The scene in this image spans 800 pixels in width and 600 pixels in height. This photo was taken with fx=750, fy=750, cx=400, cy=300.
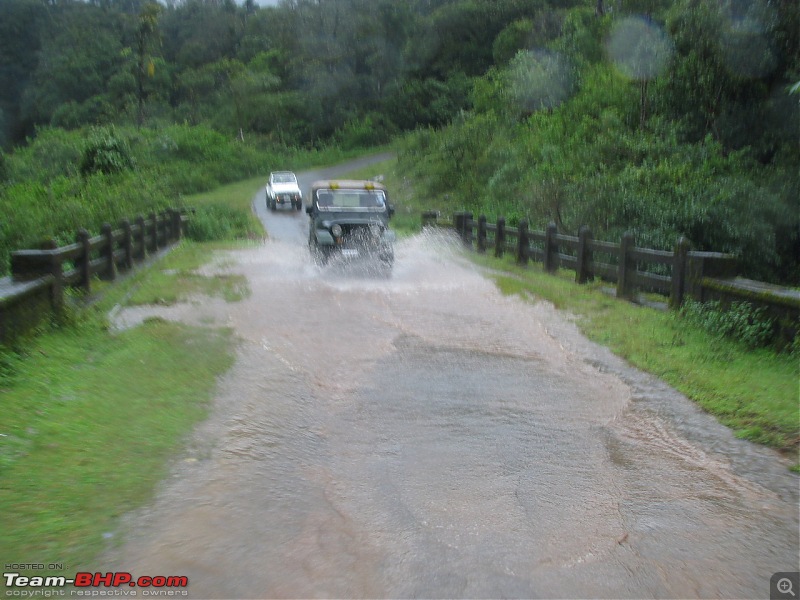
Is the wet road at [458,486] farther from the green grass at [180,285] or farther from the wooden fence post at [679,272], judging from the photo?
the green grass at [180,285]

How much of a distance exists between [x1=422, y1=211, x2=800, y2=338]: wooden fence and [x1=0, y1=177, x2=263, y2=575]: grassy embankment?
655 centimetres

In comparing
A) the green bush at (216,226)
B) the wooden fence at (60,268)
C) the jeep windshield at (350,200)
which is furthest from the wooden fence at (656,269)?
the green bush at (216,226)

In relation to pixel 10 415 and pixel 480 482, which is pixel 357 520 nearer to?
pixel 480 482

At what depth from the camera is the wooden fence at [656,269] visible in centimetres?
920

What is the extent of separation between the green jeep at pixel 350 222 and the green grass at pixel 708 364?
457cm

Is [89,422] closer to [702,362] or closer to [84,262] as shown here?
[702,362]

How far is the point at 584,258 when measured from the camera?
574 inches

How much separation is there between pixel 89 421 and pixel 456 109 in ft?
196

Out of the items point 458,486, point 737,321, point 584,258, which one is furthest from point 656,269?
point 458,486

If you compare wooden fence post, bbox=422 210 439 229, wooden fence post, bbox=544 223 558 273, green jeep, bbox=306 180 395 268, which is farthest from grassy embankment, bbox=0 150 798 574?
wooden fence post, bbox=422 210 439 229

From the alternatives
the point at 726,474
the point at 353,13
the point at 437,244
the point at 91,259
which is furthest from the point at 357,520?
the point at 353,13

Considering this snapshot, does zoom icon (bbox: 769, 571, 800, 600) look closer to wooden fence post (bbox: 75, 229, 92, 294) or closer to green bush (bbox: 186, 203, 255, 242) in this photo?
wooden fence post (bbox: 75, 229, 92, 294)

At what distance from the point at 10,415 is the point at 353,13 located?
71.9 metres

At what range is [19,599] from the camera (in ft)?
12.6
